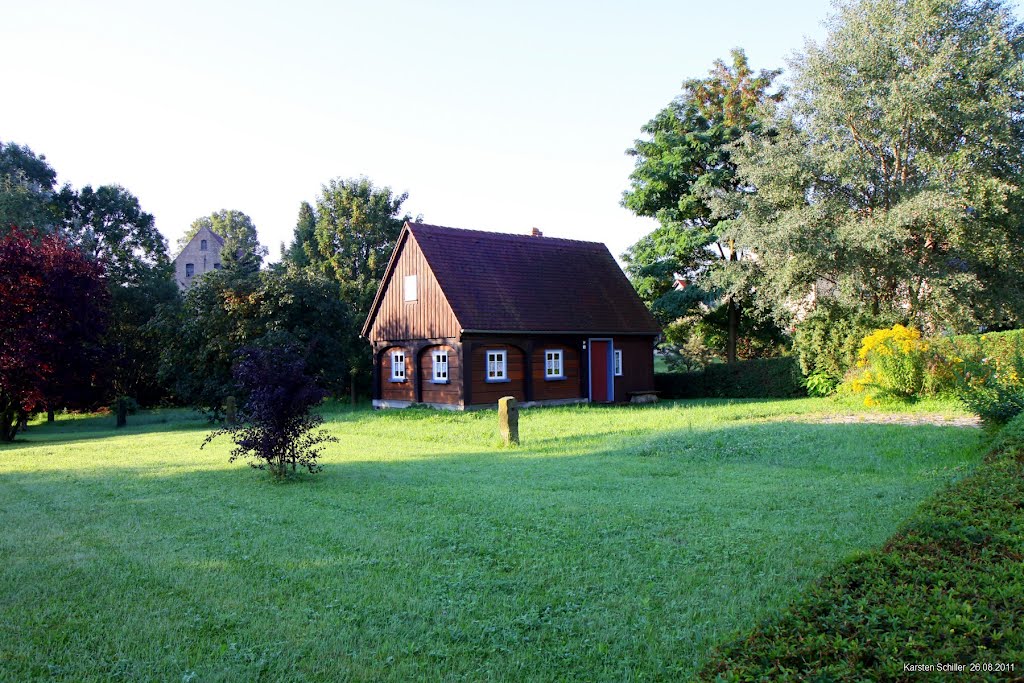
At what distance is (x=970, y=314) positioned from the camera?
2309 cm

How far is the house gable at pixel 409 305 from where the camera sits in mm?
24344

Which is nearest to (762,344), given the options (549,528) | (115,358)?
(115,358)

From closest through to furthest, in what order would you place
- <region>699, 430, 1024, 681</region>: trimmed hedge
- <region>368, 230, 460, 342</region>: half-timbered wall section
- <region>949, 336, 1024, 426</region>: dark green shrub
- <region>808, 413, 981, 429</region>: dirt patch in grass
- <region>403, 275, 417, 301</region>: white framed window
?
<region>699, 430, 1024, 681</region>: trimmed hedge → <region>949, 336, 1024, 426</region>: dark green shrub → <region>808, 413, 981, 429</region>: dirt patch in grass → <region>368, 230, 460, 342</region>: half-timbered wall section → <region>403, 275, 417, 301</region>: white framed window

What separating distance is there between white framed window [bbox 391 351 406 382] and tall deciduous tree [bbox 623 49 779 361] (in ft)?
38.0

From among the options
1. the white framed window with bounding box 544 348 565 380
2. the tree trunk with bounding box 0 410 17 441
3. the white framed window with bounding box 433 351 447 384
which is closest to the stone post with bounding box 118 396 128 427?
the tree trunk with bounding box 0 410 17 441

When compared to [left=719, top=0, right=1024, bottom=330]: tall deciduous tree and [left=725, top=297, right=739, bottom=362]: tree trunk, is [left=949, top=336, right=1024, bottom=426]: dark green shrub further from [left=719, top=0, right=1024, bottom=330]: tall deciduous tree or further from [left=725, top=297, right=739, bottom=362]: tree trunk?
[left=725, top=297, right=739, bottom=362]: tree trunk

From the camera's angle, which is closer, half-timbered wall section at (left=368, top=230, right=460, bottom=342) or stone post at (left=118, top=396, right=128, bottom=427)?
half-timbered wall section at (left=368, top=230, right=460, bottom=342)

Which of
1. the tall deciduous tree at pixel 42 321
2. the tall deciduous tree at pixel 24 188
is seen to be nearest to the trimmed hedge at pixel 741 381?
the tall deciduous tree at pixel 42 321

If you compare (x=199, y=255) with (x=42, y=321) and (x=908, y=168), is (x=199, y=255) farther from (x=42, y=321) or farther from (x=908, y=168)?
(x=908, y=168)

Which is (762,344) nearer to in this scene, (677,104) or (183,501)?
→ (677,104)

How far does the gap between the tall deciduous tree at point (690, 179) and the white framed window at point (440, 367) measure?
1115 centimetres

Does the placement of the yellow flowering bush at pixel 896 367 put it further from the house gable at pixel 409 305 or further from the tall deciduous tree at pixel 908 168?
the house gable at pixel 409 305

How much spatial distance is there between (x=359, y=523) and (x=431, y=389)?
1777cm

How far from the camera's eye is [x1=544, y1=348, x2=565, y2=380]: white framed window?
1021 inches
